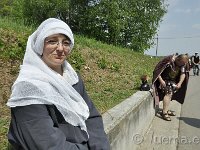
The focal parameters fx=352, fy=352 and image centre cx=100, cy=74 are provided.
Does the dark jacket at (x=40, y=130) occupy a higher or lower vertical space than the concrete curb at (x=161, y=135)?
higher

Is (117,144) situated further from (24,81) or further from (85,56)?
(85,56)

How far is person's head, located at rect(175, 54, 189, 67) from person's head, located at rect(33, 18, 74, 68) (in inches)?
240

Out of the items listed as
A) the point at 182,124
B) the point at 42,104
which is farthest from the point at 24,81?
the point at 182,124

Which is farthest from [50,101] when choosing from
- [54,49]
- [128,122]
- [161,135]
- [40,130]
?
[161,135]

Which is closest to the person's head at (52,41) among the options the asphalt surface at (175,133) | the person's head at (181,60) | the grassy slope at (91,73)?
the grassy slope at (91,73)

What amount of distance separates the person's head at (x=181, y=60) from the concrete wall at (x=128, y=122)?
3.41ft

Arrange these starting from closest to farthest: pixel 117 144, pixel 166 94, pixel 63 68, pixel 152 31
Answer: pixel 63 68 < pixel 117 144 < pixel 166 94 < pixel 152 31

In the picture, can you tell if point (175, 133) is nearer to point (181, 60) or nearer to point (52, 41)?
point (181, 60)

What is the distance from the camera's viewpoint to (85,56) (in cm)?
1170

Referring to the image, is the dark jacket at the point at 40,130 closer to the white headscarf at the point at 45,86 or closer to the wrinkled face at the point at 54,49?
the white headscarf at the point at 45,86

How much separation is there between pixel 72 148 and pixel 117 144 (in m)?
2.35

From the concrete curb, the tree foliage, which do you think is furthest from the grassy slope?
the tree foliage

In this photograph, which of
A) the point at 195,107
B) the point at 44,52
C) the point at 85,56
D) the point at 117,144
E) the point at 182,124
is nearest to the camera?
the point at 44,52

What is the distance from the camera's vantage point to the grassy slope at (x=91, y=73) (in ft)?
20.5
